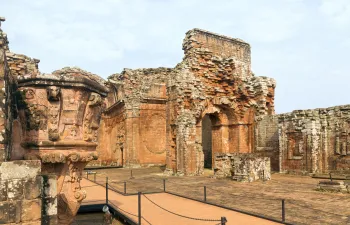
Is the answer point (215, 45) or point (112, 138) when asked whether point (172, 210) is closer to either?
point (215, 45)

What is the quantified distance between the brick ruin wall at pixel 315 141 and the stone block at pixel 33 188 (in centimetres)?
1511

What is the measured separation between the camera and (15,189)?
3.32m

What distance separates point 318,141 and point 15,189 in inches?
621

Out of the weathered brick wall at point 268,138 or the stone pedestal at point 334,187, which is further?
the weathered brick wall at point 268,138

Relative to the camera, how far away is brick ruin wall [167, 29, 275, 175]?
17078 mm

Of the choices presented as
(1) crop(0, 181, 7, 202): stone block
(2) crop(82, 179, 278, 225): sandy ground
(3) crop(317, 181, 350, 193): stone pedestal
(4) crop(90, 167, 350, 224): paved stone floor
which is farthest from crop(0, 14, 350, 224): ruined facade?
(3) crop(317, 181, 350, 193): stone pedestal

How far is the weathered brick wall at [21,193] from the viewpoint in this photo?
3273 millimetres

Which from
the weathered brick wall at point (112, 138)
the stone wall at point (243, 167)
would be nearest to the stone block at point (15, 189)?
the stone wall at point (243, 167)

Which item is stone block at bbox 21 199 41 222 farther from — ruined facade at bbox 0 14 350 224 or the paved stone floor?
the paved stone floor

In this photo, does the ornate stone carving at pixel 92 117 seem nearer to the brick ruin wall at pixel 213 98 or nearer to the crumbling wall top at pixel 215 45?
the brick ruin wall at pixel 213 98

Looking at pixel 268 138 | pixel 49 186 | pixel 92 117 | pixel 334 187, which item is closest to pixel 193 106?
pixel 268 138

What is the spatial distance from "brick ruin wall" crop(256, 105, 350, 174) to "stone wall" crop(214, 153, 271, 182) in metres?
3.14

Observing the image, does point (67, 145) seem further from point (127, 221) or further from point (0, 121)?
point (127, 221)

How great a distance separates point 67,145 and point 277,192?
8.22 metres
